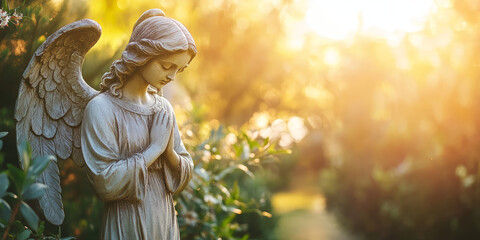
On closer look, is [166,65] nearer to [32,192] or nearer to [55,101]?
[55,101]

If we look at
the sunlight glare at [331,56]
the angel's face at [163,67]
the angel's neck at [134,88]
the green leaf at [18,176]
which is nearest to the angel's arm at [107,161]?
the angel's neck at [134,88]

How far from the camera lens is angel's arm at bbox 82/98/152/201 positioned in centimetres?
191

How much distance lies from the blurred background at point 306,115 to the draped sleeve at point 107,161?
106cm

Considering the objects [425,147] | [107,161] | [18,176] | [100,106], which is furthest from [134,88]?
[425,147]

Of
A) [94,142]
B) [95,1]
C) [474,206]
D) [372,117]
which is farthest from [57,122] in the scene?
[372,117]

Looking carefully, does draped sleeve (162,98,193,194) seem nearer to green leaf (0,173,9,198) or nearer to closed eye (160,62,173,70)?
closed eye (160,62,173,70)

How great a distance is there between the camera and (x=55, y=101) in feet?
7.08

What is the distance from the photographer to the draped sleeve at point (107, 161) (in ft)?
6.25

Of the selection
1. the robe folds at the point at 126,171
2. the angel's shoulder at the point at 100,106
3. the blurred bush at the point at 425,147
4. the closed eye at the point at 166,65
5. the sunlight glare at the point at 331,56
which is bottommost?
the robe folds at the point at 126,171

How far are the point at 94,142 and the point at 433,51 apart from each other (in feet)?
20.8

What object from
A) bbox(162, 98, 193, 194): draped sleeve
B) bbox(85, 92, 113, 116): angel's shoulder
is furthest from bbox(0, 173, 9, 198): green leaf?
bbox(162, 98, 193, 194): draped sleeve

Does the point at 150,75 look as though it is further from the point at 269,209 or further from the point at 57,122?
the point at 269,209

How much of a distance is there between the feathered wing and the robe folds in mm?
235

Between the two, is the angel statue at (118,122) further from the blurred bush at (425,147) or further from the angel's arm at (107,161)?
the blurred bush at (425,147)
